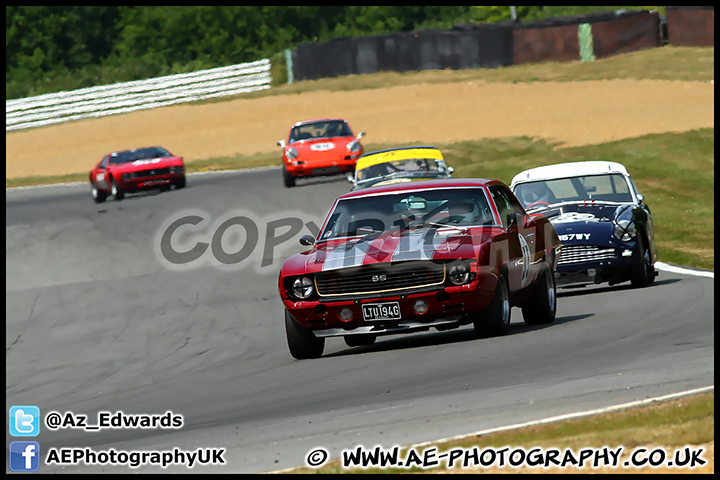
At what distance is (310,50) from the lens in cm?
5284

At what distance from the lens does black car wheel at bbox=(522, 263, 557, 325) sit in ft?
37.3

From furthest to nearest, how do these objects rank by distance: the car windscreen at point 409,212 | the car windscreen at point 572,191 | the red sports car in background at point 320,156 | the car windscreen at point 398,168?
1. the red sports car in background at point 320,156
2. the car windscreen at point 398,168
3. the car windscreen at point 572,191
4. the car windscreen at point 409,212

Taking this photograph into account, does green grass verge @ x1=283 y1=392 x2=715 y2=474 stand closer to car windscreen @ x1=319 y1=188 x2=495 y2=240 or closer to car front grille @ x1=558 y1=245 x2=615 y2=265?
car windscreen @ x1=319 y1=188 x2=495 y2=240

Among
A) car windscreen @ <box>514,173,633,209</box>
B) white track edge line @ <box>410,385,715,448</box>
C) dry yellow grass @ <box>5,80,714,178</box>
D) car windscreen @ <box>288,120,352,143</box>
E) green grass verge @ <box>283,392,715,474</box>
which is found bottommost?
dry yellow grass @ <box>5,80,714,178</box>

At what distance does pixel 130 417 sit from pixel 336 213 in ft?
10.8

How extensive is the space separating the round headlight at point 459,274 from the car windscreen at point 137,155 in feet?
65.8

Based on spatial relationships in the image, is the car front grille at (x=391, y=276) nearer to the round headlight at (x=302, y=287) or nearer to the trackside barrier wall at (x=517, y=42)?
the round headlight at (x=302, y=287)

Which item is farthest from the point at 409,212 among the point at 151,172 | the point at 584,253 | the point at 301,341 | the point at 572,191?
the point at 151,172

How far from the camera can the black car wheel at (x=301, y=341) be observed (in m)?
10.5

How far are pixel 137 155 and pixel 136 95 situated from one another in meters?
24.2

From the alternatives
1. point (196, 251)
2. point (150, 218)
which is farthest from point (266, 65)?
point (196, 251)

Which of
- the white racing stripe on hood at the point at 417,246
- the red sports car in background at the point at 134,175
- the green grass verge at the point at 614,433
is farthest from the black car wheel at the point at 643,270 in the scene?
the red sports car in background at the point at 134,175

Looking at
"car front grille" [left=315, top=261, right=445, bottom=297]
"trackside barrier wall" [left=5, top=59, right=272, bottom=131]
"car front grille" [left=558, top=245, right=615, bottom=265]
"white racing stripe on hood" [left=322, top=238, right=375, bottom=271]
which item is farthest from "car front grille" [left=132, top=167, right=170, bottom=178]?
"trackside barrier wall" [left=5, top=59, right=272, bottom=131]

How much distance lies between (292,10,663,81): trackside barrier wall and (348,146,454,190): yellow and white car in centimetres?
2999
